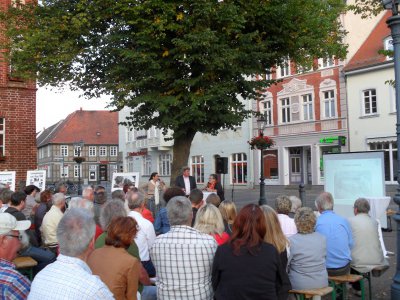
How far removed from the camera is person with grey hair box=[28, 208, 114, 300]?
271 centimetres

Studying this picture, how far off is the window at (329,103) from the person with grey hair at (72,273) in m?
30.6

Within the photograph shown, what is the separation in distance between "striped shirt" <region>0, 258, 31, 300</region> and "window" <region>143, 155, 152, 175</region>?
45.9 metres

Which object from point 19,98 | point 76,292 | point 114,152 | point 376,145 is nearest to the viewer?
point 76,292

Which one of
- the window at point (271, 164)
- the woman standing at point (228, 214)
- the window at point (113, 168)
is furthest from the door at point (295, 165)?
the window at point (113, 168)

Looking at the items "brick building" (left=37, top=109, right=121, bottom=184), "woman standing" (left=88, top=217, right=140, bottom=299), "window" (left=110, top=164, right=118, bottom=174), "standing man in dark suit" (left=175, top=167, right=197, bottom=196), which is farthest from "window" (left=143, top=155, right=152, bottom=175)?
"woman standing" (left=88, top=217, right=140, bottom=299)

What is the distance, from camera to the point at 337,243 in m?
5.88

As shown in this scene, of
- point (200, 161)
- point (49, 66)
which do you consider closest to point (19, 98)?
point (49, 66)

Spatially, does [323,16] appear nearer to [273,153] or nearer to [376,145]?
[376,145]

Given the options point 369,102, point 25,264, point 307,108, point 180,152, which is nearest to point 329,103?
point 307,108

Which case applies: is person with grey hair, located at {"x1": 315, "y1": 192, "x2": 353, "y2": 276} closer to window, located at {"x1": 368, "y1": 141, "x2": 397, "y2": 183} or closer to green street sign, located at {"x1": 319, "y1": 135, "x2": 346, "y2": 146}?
window, located at {"x1": 368, "y1": 141, "x2": 397, "y2": 183}

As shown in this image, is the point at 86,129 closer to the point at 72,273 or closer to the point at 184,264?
the point at 184,264

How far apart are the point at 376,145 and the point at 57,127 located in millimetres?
59659

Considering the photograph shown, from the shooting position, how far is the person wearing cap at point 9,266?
2752 mm

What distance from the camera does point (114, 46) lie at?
1290cm
